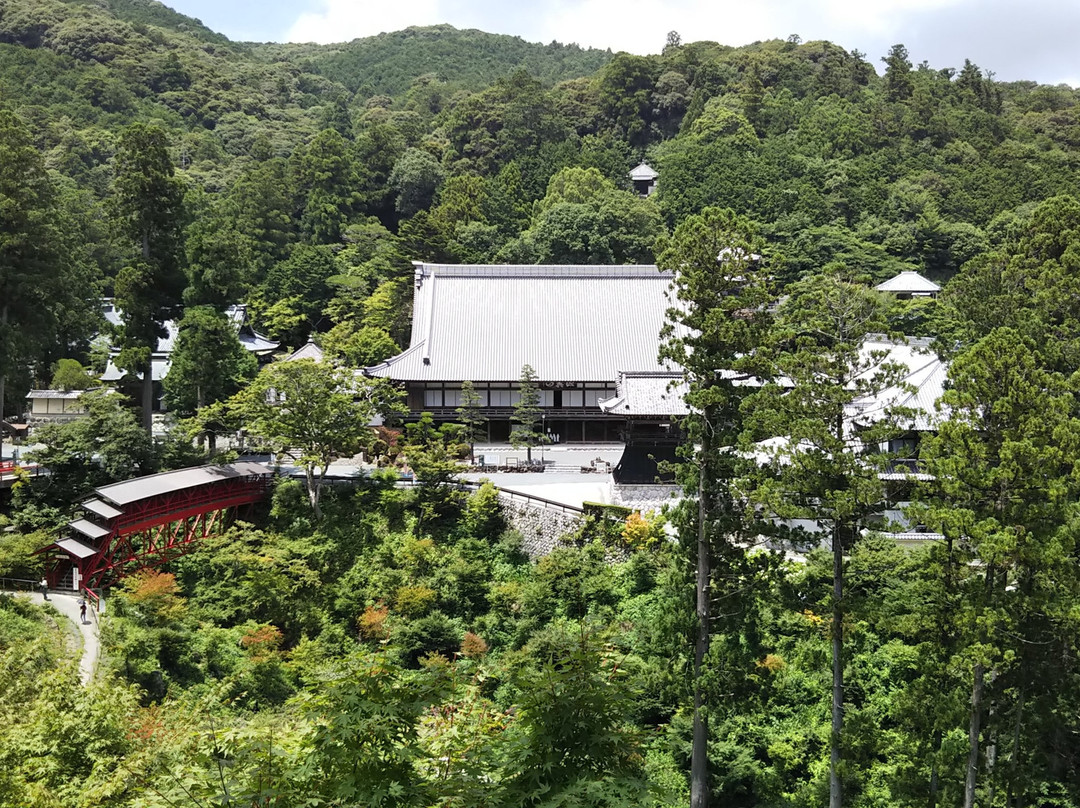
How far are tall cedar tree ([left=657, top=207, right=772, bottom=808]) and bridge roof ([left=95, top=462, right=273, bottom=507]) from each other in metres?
16.3

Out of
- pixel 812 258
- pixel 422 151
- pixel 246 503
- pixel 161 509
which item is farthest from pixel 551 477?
pixel 422 151

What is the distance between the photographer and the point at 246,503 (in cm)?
2883

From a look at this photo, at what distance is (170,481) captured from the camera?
2644 centimetres

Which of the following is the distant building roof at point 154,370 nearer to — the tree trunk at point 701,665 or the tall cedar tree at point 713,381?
the tall cedar tree at point 713,381

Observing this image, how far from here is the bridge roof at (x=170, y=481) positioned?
24.8m

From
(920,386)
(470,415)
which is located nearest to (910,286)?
(920,386)

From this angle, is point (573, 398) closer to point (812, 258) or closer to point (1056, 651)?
point (812, 258)

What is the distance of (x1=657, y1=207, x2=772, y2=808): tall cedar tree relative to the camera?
54.1ft

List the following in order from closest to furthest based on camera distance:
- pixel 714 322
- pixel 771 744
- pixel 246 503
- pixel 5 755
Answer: pixel 5 755, pixel 714 322, pixel 771 744, pixel 246 503

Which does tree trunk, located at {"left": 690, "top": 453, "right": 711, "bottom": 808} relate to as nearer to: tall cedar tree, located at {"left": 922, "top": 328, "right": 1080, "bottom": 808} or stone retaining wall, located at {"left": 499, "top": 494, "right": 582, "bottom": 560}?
tall cedar tree, located at {"left": 922, "top": 328, "right": 1080, "bottom": 808}

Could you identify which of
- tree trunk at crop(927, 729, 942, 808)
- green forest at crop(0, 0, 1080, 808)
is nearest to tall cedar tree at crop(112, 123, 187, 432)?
green forest at crop(0, 0, 1080, 808)

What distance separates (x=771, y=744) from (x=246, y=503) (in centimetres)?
1826

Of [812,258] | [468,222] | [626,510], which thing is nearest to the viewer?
[626,510]

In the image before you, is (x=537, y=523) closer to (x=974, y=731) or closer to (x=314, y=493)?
(x=314, y=493)
